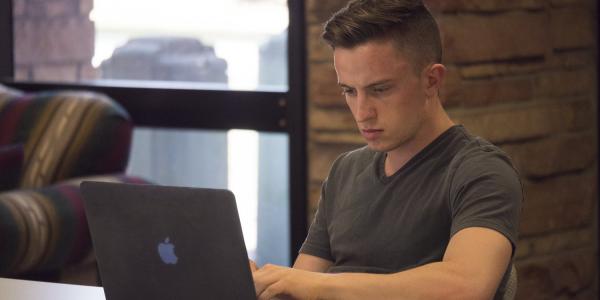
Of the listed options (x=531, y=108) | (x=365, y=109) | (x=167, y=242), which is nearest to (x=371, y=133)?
(x=365, y=109)

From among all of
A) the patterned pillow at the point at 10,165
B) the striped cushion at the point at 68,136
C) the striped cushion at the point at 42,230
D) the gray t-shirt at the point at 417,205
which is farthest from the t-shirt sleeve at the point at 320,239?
the striped cushion at the point at 68,136

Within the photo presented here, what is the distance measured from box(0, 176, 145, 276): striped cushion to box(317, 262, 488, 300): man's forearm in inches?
63.6

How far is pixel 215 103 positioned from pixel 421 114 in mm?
2052

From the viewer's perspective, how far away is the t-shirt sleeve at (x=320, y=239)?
1.99 metres

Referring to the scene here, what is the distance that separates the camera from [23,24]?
4.21 metres

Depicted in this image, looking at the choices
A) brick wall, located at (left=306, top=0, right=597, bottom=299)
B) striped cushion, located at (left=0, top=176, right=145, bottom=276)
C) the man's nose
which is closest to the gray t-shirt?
the man's nose

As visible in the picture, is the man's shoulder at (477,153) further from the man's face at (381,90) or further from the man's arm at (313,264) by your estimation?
the man's arm at (313,264)

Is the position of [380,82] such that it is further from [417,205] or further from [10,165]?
[10,165]

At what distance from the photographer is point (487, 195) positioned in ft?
5.49

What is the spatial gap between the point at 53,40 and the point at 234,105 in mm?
832

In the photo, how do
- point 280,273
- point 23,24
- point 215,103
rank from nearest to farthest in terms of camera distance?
1. point 280,273
2. point 215,103
3. point 23,24

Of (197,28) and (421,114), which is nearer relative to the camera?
(421,114)

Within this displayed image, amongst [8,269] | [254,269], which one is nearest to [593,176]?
[8,269]

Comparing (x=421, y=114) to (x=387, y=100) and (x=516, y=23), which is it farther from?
(x=516, y=23)
